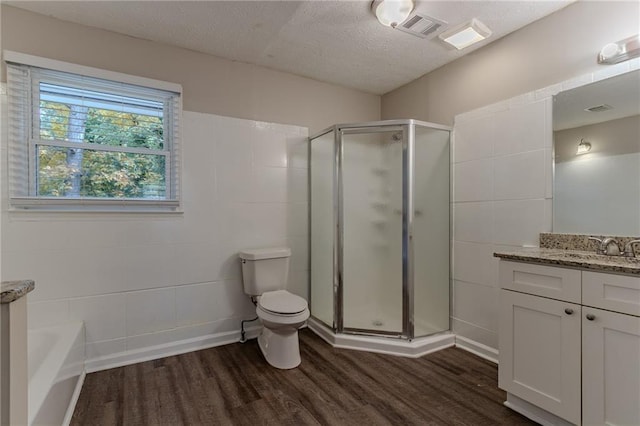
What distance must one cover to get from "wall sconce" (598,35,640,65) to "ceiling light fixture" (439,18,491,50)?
636 millimetres

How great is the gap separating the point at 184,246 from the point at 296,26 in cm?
179

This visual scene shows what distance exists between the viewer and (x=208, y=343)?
2514 millimetres

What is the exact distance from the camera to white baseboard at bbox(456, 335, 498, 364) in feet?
7.49

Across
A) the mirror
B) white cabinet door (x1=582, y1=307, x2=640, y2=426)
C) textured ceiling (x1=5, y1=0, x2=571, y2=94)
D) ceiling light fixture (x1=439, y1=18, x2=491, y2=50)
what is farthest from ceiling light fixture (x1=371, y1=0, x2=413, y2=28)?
white cabinet door (x1=582, y1=307, x2=640, y2=426)

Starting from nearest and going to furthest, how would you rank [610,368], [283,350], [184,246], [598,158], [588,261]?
[610,368]
[588,261]
[598,158]
[283,350]
[184,246]

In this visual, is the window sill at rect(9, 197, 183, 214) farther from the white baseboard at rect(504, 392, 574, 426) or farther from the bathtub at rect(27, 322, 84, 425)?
the white baseboard at rect(504, 392, 574, 426)

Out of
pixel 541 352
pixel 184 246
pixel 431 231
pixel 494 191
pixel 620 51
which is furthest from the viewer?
pixel 431 231

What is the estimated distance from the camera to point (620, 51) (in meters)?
1.69

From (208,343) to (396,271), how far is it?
162 cm

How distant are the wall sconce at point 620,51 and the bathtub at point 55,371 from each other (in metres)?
3.11

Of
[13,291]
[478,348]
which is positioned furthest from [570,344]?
[13,291]

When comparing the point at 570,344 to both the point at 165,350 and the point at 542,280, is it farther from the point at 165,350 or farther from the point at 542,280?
the point at 165,350

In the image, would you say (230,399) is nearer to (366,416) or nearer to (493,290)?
(366,416)

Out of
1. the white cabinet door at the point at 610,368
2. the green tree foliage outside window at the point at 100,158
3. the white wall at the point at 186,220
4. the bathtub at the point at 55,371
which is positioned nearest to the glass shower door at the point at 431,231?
the white wall at the point at 186,220
